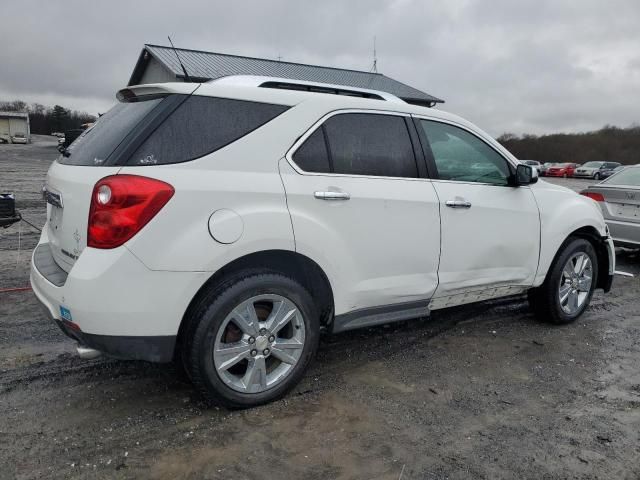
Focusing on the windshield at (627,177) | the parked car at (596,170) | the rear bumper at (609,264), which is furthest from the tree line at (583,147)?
the rear bumper at (609,264)

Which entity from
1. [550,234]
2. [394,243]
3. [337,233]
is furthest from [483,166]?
[337,233]

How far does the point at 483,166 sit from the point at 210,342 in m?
2.47

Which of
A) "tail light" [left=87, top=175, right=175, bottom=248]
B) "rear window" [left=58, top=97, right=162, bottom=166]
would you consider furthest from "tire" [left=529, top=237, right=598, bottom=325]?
"rear window" [left=58, top=97, right=162, bottom=166]

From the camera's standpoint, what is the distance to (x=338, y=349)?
12.7 ft

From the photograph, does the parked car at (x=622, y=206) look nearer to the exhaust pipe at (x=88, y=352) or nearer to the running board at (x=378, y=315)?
the running board at (x=378, y=315)

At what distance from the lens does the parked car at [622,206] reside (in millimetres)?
6699

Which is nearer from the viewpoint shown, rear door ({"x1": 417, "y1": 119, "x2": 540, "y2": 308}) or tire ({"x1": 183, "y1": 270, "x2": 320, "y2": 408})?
tire ({"x1": 183, "y1": 270, "x2": 320, "y2": 408})

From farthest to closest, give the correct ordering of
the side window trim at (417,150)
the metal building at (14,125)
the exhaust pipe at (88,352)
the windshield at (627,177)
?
1. the metal building at (14,125)
2. the windshield at (627,177)
3. the side window trim at (417,150)
4. the exhaust pipe at (88,352)

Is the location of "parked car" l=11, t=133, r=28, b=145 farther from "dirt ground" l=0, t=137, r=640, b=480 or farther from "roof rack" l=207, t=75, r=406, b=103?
"roof rack" l=207, t=75, r=406, b=103

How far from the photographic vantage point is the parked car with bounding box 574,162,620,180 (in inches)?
1539

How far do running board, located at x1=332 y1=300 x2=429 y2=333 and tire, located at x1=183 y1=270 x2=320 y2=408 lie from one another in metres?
0.20

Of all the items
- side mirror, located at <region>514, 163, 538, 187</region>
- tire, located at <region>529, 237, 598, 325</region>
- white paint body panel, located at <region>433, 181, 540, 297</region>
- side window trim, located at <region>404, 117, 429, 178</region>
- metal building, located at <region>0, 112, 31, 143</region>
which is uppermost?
metal building, located at <region>0, 112, 31, 143</region>

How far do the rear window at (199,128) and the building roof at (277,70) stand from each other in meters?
18.0

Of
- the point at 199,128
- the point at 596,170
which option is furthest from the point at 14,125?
the point at 199,128
